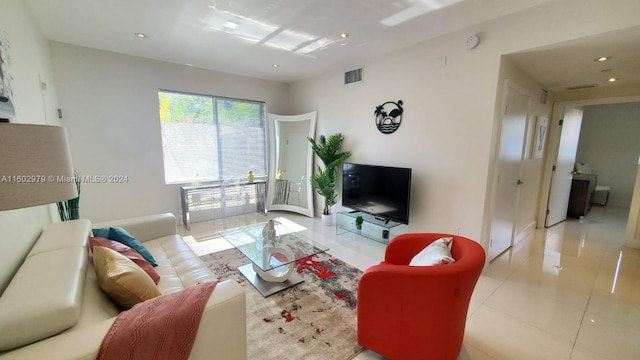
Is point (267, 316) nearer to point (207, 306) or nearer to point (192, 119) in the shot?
point (207, 306)

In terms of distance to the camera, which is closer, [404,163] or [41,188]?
[41,188]

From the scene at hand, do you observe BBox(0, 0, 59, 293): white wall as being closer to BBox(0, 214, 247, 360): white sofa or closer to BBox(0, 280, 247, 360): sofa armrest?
BBox(0, 214, 247, 360): white sofa

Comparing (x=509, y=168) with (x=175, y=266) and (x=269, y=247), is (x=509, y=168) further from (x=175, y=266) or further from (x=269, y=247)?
(x=175, y=266)

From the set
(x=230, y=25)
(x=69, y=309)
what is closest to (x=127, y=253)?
(x=69, y=309)

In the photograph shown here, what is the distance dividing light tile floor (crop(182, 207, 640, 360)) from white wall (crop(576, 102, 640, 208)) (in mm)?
2607

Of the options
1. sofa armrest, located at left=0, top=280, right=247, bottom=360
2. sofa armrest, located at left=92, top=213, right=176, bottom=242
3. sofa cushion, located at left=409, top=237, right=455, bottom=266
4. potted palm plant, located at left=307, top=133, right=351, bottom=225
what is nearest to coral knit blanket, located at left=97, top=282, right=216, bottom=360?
sofa armrest, located at left=0, top=280, right=247, bottom=360

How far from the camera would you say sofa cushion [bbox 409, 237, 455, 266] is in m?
1.56

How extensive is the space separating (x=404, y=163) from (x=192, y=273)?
9.07 feet

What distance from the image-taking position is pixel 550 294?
2.50 metres

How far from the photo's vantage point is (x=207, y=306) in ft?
3.96

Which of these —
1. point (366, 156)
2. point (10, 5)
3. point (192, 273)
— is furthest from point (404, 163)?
point (10, 5)

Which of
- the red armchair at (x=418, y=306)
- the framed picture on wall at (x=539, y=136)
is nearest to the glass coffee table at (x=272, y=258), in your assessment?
the red armchair at (x=418, y=306)

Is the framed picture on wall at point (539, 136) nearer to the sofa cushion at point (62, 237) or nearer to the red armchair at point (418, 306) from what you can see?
the red armchair at point (418, 306)

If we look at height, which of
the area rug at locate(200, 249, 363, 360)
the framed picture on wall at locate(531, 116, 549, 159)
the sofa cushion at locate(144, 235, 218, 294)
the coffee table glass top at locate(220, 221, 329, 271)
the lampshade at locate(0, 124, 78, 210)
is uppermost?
the framed picture on wall at locate(531, 116, 549, 159)
